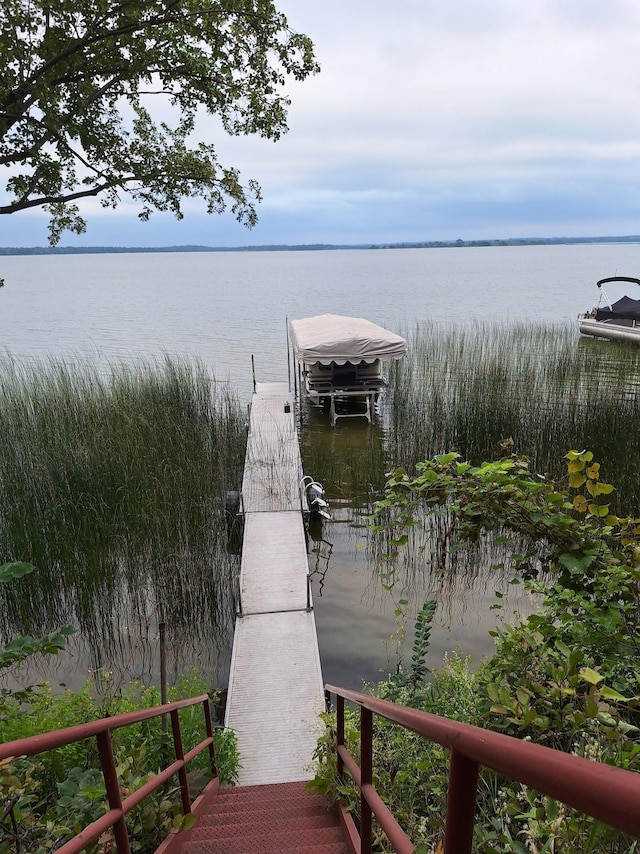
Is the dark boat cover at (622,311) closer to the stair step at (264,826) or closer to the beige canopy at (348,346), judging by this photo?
the beige canopy at (348,346)

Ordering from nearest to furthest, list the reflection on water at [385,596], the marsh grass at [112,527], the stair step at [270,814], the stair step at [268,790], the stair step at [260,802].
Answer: the stair step at [270,814]
the stair step at [260,802]
the stair step at [268,790]
the reflection on water at [385,596]
the marsh grass at [112,527]

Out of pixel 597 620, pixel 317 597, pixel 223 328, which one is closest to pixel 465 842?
pixel 597 620

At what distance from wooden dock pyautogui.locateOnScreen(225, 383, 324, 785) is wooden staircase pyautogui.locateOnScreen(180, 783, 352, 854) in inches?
20.6

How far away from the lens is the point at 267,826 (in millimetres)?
2533

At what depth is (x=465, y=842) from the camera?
841mm

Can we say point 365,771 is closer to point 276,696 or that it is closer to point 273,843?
point 273,843

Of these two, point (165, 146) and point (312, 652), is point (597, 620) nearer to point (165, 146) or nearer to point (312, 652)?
point (312, 652)

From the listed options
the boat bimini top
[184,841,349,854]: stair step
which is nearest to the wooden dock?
[184,841,349,854]: stair step

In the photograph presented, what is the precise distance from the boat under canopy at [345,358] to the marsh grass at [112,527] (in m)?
3.83

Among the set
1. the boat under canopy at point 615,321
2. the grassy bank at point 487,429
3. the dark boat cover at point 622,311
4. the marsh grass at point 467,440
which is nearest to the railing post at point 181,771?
the marsh grass at point 467,440

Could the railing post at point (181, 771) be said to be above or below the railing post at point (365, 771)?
below

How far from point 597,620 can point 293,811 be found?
163 cm

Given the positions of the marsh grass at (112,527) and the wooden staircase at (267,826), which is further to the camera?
the marsh grass at (112,527)

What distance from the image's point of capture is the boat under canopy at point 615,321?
65.9ft
